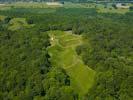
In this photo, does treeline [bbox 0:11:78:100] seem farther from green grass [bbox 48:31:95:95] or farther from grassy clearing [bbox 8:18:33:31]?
grassy clearing [bbox 8:18:33:31]

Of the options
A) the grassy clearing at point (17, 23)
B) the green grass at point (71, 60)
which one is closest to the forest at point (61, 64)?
the green grass at point (71, 60)

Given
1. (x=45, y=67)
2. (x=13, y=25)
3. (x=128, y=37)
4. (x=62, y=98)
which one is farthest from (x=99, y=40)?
(x=13, y=25)

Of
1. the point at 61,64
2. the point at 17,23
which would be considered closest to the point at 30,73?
the point at 61,64

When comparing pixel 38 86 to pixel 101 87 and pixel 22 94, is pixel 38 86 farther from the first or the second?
pixel 101 87

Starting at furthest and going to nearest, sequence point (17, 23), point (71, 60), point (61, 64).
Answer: point (17, 23)
point (71, 60)
point (61, 64)

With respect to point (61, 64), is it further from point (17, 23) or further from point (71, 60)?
point (17, 23)

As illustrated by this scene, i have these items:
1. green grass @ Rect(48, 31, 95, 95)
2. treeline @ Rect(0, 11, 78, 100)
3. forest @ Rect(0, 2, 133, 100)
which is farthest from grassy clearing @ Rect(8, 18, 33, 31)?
treeline @ Rect(0, 11, 78, 100)
